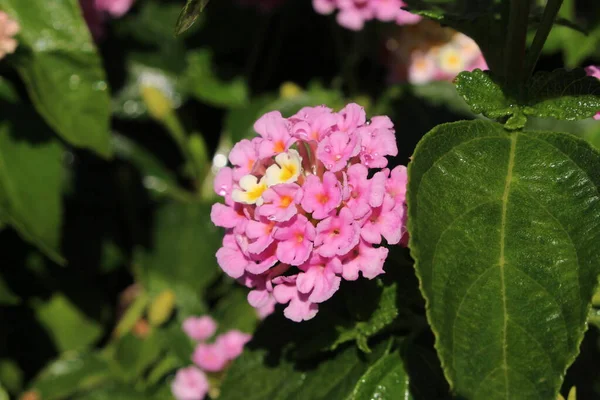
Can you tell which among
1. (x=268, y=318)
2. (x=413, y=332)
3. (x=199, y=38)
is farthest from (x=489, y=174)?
(x=199, y=38)

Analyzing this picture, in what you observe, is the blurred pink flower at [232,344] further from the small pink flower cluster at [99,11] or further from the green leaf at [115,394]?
the small pink flower cluster at [99,11]

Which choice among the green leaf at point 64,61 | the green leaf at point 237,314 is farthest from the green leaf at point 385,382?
the green leaf at point 64,61

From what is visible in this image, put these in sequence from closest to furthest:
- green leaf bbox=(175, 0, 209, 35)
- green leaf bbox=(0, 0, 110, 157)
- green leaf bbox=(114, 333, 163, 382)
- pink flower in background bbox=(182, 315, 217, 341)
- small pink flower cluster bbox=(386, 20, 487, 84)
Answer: green leaf bbox=(175, 0, 209, 35) < green leaf bbox=(0, 0, 110, 157) < pink flower in background bbox=(182, 315, 217, 341) < green leaf bbox=(114, 333, 163, 382) < small pink flower cluster bbox=(386, 20, 487, 84)

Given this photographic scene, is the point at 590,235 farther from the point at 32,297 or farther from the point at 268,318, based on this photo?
the point at 32,297

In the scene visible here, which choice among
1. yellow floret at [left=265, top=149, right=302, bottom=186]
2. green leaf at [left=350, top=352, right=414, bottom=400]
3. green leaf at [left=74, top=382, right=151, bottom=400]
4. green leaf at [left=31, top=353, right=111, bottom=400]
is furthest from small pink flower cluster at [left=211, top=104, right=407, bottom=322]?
green leaf at [left=31, top=353, right=111, bottom=400]

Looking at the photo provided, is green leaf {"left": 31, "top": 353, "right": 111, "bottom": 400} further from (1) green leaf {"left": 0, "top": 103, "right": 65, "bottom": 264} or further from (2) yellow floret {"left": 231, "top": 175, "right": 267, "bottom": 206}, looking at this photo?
(2) yellow floret {"left": 231, "top": 175, "right": 267, "bottom": 206}

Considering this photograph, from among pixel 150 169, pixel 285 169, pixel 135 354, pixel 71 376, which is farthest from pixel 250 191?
pixel 150 169

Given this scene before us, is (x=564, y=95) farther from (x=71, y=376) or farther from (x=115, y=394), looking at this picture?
(x=71, y=376)
